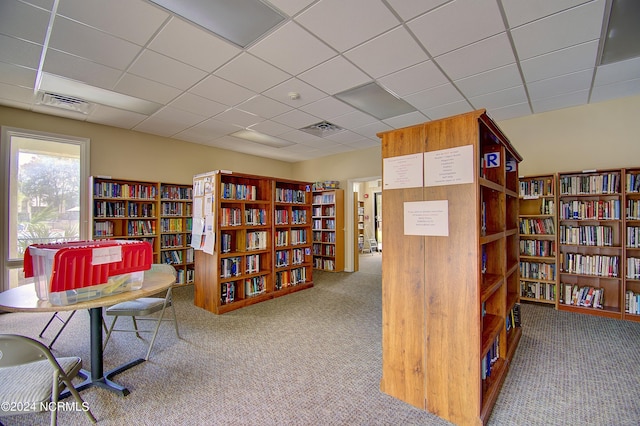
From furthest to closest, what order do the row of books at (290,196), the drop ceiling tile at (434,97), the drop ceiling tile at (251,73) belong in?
1. the row of books at (290,196)
2. the drop ceiling tile at (434,97)
3. the drop ceiling tile at (251,73)

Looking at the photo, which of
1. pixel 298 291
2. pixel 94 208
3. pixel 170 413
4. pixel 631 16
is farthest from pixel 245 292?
pixel 631 16

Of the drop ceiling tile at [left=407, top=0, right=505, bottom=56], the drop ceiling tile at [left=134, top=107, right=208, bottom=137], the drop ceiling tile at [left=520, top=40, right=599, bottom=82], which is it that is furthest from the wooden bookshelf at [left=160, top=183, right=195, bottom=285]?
the drop ceiling tile at [left=520, top=40, right=599, bottom=82]

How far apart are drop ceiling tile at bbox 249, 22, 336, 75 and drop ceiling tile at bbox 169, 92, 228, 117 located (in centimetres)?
149

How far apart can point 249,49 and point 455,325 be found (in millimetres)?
3023

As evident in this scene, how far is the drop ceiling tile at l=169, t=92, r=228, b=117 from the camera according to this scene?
3848mm

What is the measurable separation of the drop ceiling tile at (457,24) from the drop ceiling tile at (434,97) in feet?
3.04

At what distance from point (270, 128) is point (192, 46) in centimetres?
252

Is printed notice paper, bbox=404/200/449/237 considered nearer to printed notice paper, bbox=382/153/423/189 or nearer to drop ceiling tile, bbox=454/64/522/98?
printed notice paper, bbox=382/153/423/189

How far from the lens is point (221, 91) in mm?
3637

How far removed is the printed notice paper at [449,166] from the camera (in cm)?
178

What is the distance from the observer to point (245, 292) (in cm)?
439

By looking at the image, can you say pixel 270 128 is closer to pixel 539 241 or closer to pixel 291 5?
pixel 291 5

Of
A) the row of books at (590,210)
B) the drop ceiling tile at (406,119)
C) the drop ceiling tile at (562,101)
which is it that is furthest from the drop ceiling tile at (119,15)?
the row of books at (590,210)

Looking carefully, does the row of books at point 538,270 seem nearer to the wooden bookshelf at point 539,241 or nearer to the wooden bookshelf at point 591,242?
the wooden bookshelf at point 539,241
